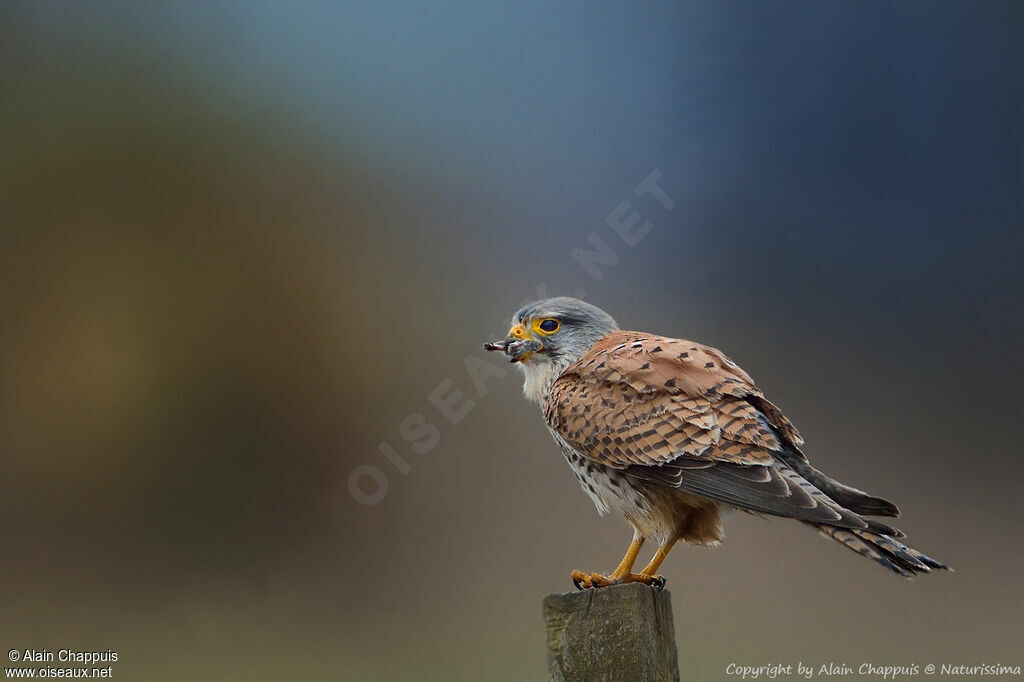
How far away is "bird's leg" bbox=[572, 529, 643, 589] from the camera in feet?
6.79

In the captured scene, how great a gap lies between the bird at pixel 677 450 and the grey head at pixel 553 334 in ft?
0.18

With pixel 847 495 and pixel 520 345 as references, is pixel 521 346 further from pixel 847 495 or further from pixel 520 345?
pixel 847 495

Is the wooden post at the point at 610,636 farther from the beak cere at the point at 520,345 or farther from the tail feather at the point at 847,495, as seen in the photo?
the beak cere at the point at 520,345

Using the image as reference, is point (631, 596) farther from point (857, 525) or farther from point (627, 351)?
point (627, 351)

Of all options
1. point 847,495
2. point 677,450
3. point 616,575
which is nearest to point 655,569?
point 616,575

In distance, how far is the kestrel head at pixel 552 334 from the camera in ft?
8.50

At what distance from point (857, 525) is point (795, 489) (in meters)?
0.16

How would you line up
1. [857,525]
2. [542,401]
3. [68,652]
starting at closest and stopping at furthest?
[857,525], [542,401], [68,652]

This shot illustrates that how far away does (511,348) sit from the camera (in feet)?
8.49

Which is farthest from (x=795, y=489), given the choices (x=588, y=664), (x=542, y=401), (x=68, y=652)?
(x=68, y=652)

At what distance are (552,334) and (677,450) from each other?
61cm

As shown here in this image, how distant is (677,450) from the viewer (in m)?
2.14

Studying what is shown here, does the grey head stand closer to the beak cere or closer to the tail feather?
the beak cere

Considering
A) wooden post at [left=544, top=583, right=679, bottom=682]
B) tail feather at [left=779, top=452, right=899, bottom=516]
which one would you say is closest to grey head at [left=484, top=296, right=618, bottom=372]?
tail feather at [left=779, top=452, right=899, bottom=516]
